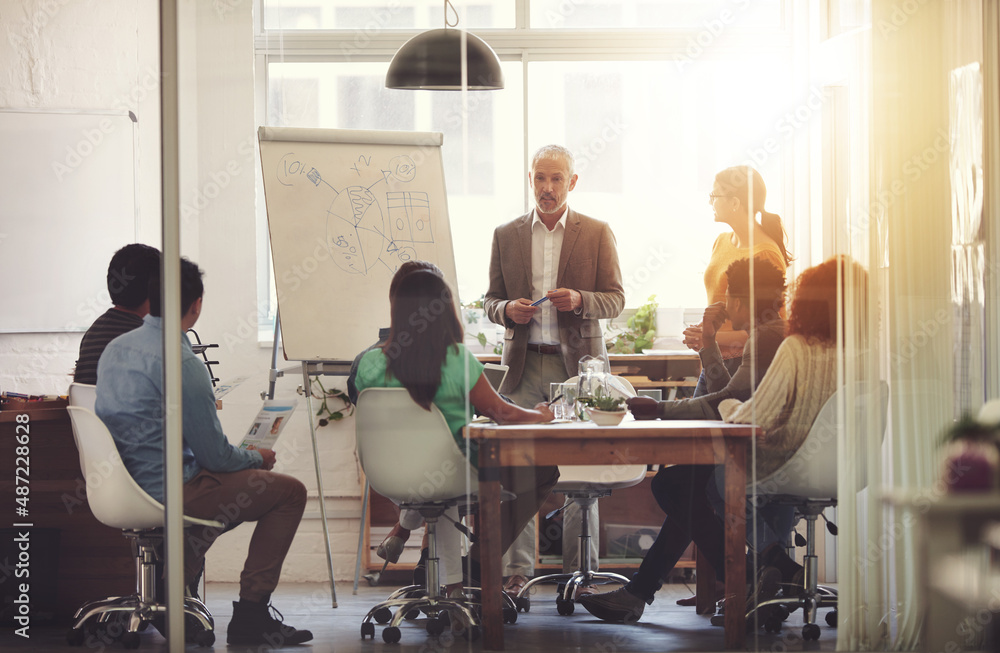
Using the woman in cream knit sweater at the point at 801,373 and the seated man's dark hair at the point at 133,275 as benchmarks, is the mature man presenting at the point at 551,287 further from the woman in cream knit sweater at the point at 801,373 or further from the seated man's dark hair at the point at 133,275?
the seated man's dark hair at the point at 133,275

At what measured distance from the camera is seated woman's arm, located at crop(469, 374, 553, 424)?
9.73 ft

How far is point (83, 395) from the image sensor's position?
118 inches

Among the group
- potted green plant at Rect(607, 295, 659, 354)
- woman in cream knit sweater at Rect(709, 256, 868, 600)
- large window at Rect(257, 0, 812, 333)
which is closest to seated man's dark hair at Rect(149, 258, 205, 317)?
large window at Rect(257, 0, 812, 333)

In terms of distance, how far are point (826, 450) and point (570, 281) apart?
1090mm

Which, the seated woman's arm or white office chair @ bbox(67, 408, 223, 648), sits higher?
the seated woman's arm

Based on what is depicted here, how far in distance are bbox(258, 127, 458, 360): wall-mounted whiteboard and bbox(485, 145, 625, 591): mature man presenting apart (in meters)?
0.30

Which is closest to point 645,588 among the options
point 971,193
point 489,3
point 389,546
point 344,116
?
point 389,546

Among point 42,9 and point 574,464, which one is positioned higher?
point 42,9

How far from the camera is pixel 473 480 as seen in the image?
296 cm

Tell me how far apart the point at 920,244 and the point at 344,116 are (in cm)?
196

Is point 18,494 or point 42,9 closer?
point 18,494

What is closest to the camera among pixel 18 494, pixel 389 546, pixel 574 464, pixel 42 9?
pixel 574 464

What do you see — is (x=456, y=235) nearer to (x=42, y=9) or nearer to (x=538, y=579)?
(x=538, y=579)

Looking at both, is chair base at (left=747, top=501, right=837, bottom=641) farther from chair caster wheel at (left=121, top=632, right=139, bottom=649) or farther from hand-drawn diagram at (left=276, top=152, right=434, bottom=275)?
chair caster wheel at (left=121, top=632, right=139, bottom=649)
